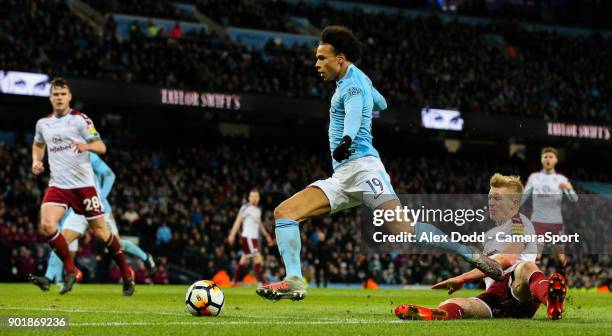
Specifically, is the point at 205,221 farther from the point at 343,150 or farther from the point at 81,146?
the point at 343,150

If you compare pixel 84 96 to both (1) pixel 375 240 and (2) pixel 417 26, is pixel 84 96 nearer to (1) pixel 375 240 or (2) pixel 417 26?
(1) pixel 375 240

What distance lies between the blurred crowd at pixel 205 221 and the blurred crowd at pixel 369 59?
2685 millimetres

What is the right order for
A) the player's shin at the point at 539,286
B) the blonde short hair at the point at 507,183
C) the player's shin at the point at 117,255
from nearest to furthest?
the player's shin at the point at 539,286
the blonde short hair at the point at 507,183
the player's shin at the point at 117,255

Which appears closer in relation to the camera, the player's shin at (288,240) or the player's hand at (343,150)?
the player's hand at (343,150)

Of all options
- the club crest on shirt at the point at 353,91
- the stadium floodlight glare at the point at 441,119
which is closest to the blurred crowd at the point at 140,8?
the stadium floodlight glare at the point at 441,119

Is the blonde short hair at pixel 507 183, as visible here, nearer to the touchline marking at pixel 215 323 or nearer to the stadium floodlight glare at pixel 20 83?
the touchline marking at pixel 215 323

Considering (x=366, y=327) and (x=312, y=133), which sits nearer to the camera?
(x=366, y=327)

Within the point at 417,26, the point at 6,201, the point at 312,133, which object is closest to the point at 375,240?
the point at 6,201

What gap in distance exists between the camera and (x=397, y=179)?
3397 cm

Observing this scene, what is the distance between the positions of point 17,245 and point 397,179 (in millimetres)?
16681

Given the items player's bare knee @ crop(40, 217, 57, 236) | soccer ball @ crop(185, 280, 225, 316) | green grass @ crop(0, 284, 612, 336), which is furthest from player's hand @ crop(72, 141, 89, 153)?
soccer ball @ crop(185, 280, 225, 316)

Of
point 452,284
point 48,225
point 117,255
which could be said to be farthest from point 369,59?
point 452,284

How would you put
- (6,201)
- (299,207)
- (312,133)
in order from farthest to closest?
(312,133) → (6,201) → (299,207)

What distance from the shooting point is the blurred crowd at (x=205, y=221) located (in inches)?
→ 853
